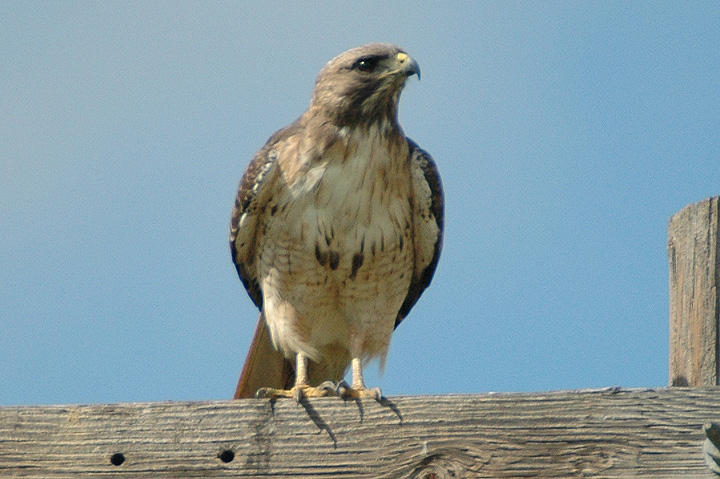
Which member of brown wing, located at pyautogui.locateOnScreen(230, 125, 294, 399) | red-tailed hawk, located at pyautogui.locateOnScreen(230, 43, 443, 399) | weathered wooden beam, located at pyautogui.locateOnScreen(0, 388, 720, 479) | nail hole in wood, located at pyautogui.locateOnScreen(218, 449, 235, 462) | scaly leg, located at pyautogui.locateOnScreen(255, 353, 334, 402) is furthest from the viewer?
brown wing, located at pyautogui.locateOnScreen(230, 125, 294, 399)

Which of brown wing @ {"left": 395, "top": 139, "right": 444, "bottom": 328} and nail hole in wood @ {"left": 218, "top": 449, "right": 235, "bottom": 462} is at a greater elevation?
brown wing @ {"left": 395, "top": 139, "right": 444, "bottom": 328}

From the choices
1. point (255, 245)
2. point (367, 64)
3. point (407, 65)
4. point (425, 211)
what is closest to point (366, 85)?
point (367, 64)

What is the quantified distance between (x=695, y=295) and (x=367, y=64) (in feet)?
8.35

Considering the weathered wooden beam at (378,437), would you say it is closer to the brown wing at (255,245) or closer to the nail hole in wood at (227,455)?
the nail hole in wood at (227,455)

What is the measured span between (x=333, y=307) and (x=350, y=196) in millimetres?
637

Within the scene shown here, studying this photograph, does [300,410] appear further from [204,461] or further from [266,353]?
[266,353]

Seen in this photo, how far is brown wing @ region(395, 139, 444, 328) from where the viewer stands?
497 cm

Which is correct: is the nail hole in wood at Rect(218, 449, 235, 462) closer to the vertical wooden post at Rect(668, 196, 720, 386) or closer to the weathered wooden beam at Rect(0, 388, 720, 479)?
the weathered wooden beam at Rect(0, 388, 720, 479)

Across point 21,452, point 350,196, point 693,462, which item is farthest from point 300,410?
point 350,196

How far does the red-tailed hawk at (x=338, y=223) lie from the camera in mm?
4648

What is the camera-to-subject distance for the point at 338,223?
182 inches

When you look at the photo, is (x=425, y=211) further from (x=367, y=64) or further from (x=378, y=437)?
(x=378, y=437)

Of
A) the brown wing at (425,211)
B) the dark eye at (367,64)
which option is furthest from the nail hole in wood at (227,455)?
the dark eye at (367,64)

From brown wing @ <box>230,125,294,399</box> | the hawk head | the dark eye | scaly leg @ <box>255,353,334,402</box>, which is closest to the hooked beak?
the hawk head
